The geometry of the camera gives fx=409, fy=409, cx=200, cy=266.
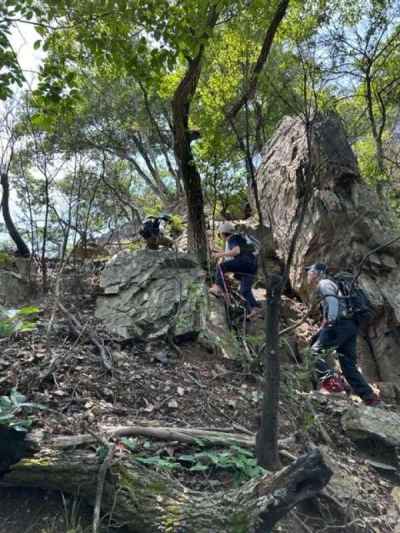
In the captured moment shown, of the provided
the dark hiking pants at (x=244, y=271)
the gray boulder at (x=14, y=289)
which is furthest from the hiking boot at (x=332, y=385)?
the gray boulder at (x=14, y=289)

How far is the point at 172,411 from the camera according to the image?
3.77 m

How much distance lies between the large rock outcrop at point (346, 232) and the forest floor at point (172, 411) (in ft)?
10.9

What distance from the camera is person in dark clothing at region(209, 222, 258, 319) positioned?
6.97m

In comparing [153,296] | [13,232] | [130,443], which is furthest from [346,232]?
[13,232]

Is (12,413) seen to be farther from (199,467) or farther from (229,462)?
(229,462)

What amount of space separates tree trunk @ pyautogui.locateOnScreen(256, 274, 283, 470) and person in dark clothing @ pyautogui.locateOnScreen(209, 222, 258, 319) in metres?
4.02

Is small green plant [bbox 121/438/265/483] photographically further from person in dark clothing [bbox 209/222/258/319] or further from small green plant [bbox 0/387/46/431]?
person in dark clothing [bbox 209/222/258/319]

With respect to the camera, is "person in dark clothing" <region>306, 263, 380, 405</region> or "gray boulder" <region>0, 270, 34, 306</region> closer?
"person in dark clothing" <region>306, 263, 380, 405</region>

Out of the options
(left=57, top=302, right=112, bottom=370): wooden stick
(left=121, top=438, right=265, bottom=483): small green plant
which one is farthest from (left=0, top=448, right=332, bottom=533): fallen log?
(left=57, top=302, right=112, bottom=370): wooden stick

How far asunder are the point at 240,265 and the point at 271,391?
4.32m

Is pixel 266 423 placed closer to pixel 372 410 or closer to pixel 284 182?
pixel 372 410

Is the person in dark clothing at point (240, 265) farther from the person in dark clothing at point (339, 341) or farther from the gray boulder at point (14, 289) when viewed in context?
the gray boulder at point (14, 289)

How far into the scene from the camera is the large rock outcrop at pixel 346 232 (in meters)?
7.82

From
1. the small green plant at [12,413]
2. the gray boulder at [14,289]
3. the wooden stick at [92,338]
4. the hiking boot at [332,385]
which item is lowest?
the hiking boot at [332,385]
